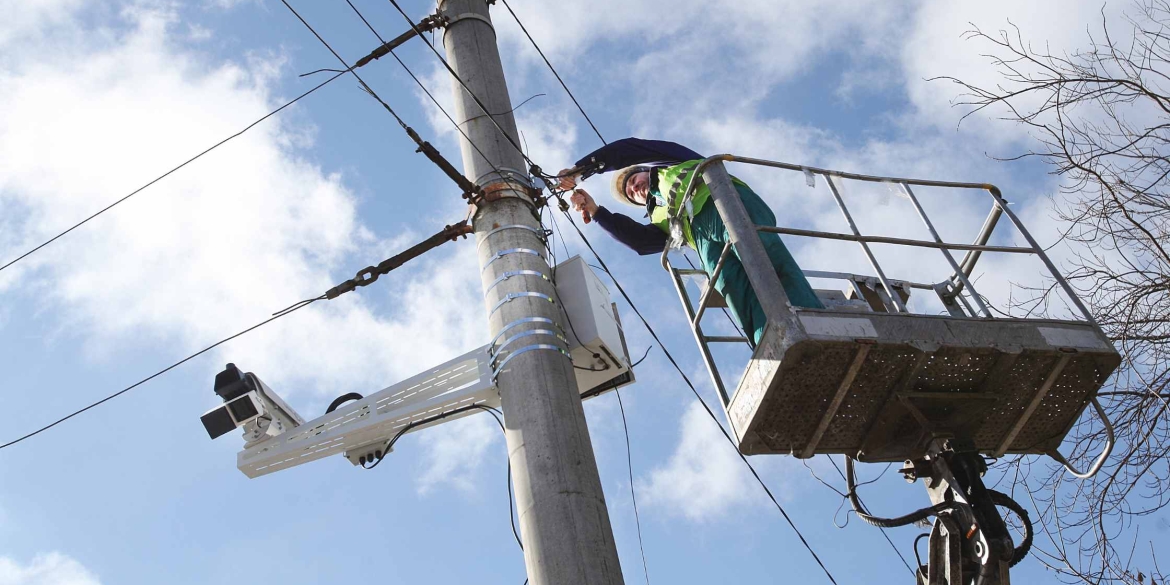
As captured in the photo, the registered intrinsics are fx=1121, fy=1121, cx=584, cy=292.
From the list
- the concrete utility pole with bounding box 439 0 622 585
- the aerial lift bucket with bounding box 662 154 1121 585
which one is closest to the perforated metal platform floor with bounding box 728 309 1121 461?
the aerial lift bucket with bounding box 662 154 1121 585

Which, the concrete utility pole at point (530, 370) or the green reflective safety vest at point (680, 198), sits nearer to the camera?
the concrete utility pole at point (530, 370)

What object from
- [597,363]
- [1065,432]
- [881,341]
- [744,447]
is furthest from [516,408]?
[1065,432]

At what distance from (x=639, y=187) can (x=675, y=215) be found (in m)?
0.91

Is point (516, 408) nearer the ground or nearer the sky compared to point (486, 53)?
nearer the ground

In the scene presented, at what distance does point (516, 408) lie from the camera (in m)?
5.17

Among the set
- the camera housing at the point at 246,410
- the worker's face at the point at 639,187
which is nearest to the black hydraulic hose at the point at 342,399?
the camera housing at the point at 246,410

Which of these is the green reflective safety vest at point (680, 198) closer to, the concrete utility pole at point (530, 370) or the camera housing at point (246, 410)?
the concrete utility pole at point (530, 370)

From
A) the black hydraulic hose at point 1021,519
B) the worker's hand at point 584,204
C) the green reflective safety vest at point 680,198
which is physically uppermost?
the worker's hand at point 584,204

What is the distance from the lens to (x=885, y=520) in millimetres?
6051

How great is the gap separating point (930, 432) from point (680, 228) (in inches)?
73.2

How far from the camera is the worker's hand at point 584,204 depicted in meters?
7.56

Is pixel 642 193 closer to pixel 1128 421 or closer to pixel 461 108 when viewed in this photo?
pixel 461 108

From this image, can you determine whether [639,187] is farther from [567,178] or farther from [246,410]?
[246,410]

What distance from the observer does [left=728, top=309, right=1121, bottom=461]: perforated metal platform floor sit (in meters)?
5.35
